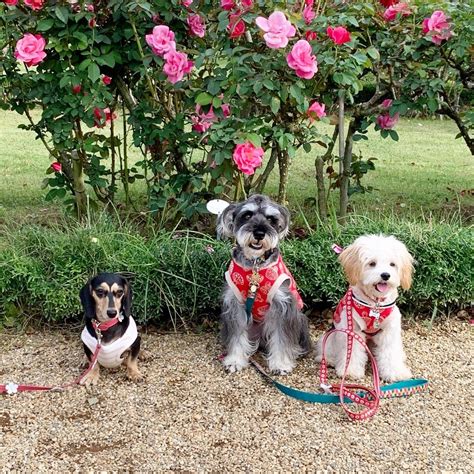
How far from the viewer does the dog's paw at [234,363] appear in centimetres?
403

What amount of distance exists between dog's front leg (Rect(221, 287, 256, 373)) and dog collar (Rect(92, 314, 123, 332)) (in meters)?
0.72

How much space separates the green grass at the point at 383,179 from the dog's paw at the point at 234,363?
82.4 inches

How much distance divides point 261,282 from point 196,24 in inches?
81.0

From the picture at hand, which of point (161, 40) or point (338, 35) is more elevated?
point (338, 35)

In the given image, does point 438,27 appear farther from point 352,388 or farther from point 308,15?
point 352,388

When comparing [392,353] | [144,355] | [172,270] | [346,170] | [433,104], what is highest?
[433,104]

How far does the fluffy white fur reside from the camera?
3.62 metres

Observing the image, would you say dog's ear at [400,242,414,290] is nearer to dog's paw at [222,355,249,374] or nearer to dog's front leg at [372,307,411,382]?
dog's front leg at [372,307,411,382]

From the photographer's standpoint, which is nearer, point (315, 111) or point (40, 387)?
point (40, 387)

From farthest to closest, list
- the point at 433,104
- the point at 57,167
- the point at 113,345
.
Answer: the point at 57,167, the point at 433,104, the point at 113,345

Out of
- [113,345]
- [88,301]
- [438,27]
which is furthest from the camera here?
[438,27]

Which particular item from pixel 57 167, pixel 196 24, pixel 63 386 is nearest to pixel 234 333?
pixel 63 386

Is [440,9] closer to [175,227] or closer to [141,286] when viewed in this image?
[175,227]

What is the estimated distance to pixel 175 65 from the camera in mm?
4359
